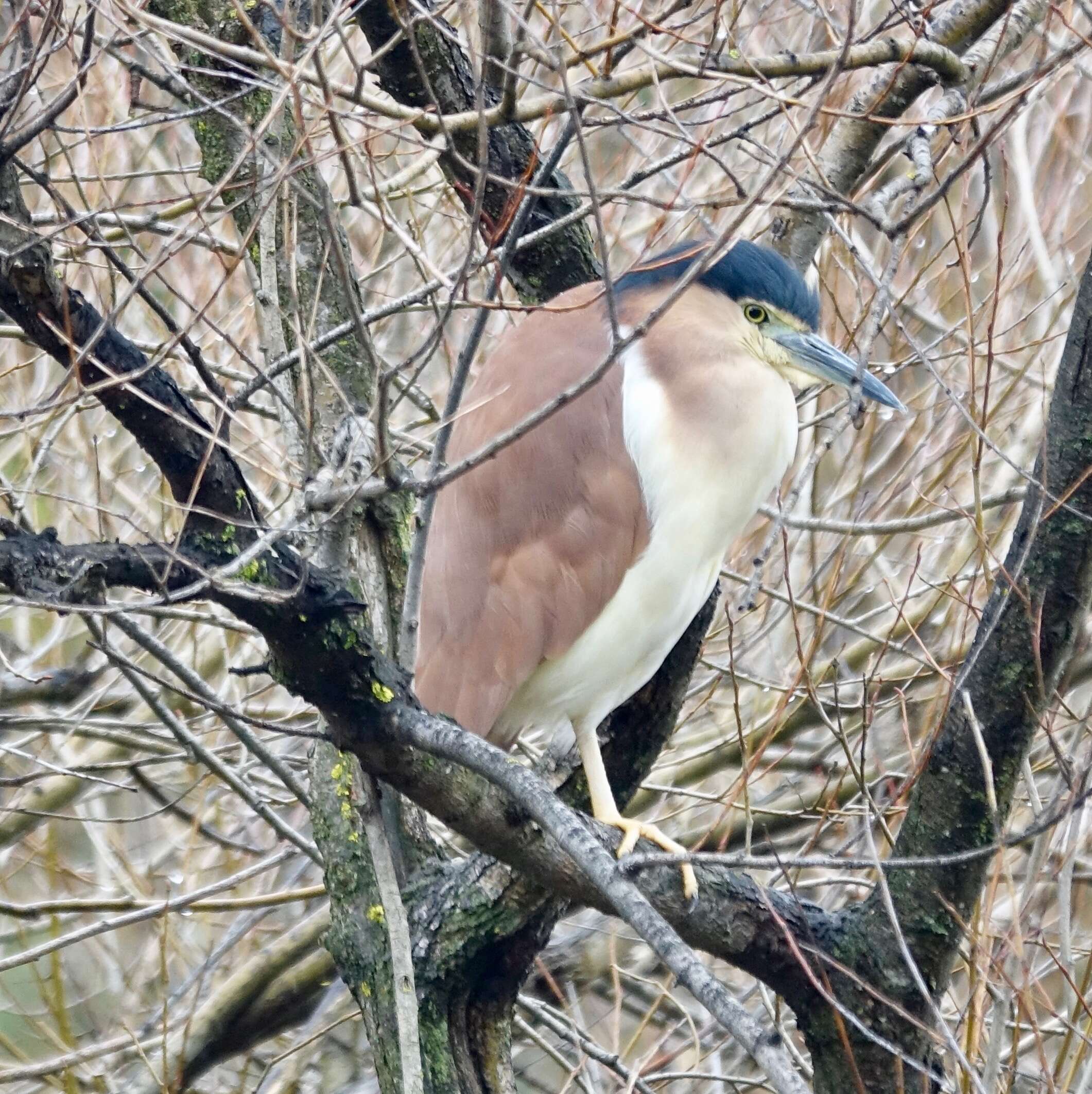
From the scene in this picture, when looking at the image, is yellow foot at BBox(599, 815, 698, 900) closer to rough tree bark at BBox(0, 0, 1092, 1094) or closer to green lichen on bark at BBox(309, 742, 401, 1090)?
rough tree bark at BBox(0, 0, 1092, 1094)

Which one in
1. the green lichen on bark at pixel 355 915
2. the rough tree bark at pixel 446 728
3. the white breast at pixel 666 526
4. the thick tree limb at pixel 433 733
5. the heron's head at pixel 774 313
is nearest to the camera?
the thick tree limb at pixel 433 733

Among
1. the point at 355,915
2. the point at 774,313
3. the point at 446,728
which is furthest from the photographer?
the point at 774,313

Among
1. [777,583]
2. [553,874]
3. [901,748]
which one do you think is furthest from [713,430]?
[901,748]

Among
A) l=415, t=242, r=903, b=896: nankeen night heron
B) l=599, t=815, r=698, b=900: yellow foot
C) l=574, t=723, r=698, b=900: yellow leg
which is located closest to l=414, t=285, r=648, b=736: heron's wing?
l=415, t=242, r=903, b=896: nankeen night heron

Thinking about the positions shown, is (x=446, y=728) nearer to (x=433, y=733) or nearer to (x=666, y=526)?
(x=433, y=733)

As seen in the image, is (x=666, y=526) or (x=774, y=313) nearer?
(x=666, y=526)

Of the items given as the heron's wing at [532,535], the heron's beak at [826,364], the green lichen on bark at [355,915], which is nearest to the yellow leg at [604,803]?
the heron's wing at [532,535]

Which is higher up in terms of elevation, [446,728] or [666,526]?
[666,526]

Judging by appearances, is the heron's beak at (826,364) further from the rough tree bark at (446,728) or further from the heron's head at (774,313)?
the rough tree bark at (446,728)

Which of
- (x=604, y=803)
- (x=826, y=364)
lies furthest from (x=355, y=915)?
(x=826, y=364)

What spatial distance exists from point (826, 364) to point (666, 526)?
46 cm

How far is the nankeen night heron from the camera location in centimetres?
271

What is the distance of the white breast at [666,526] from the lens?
269 cm

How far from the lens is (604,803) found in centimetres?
263
